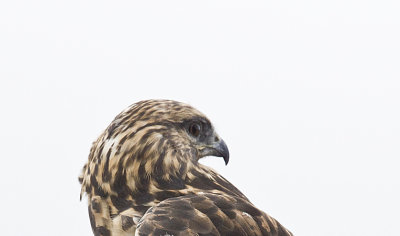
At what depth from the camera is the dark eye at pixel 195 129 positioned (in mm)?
5434

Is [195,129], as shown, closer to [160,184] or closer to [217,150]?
[217,150]

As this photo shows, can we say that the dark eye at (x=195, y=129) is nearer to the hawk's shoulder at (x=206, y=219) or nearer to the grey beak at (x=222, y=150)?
the grey beak at (x=222, y=150)

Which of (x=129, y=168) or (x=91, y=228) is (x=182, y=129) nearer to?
(x=129, y=168)

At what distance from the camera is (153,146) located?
17.0 ft

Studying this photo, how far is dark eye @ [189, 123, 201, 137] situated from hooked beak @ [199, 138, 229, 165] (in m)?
0.15

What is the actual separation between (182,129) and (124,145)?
1.37ft

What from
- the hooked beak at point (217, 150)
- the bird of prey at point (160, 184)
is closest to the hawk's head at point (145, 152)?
the bird of prey at point (160, 184)

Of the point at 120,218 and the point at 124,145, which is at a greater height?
the point at 124,145

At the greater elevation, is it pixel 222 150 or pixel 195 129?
pixel 195 129

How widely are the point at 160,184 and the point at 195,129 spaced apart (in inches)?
19.6

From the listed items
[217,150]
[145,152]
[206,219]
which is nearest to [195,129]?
[217,150]

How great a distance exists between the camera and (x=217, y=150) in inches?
225

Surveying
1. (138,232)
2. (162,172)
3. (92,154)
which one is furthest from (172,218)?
(92,154)

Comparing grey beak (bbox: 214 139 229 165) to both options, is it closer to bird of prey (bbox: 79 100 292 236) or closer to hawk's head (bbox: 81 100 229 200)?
bird of prey (bbox: 79 100 292 236)
